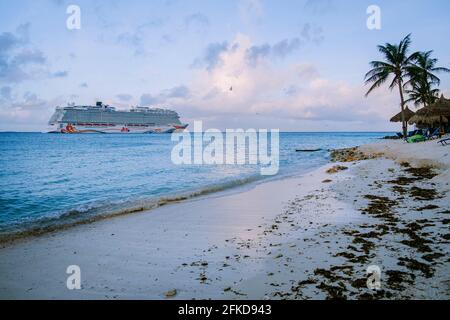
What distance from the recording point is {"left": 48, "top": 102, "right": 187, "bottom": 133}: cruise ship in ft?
354

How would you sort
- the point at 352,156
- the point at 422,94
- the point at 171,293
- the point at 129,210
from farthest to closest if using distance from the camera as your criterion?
the point at 422,94 < the point at 352,156 < the point at 129,210 < the point at 171,293

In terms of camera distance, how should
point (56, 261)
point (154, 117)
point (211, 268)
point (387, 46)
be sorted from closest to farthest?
point (211, 268) → point (56, 261) → point (387, 46) → point (154, 117)

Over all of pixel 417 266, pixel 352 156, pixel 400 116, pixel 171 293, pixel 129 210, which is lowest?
pixel 129 210

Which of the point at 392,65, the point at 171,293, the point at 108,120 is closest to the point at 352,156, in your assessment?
the point at 392,65

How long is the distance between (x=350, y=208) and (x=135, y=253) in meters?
6.45

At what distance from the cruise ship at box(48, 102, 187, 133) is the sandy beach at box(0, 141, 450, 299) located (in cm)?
11270

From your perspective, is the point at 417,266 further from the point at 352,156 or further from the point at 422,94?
the point at 422,94

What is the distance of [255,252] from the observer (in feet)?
19.4

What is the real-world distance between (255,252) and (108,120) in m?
118

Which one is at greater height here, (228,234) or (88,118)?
(88,118)

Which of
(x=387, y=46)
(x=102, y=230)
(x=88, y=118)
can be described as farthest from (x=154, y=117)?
(x=102, y=230)
